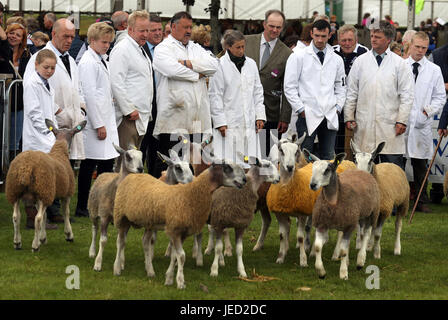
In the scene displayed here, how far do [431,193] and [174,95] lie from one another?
5.13 metres

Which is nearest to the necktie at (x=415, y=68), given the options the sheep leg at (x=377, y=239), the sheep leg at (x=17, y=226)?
the sheep leg at (x=377, y=239)

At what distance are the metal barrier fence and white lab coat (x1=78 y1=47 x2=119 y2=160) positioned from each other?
104cm

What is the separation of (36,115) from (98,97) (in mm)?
1074

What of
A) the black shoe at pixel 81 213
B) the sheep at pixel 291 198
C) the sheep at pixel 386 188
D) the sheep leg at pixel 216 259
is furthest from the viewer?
the black shoe at pixel 81 213

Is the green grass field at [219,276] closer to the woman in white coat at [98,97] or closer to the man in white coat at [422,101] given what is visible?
the woman in white coat at [98,97]

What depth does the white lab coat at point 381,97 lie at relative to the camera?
11195mm

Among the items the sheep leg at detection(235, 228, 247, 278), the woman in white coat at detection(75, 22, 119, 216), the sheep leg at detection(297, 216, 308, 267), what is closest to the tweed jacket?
the woman in white coat at detection(75, 22, 119, 216)

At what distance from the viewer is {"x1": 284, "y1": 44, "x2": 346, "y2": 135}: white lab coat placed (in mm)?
10484

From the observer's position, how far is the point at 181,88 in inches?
405

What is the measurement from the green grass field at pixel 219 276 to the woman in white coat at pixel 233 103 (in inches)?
45.0

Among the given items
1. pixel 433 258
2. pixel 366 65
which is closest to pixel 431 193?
pixel 366 65

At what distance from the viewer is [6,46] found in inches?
438

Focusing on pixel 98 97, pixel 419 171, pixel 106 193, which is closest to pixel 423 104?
pixel 419 171
